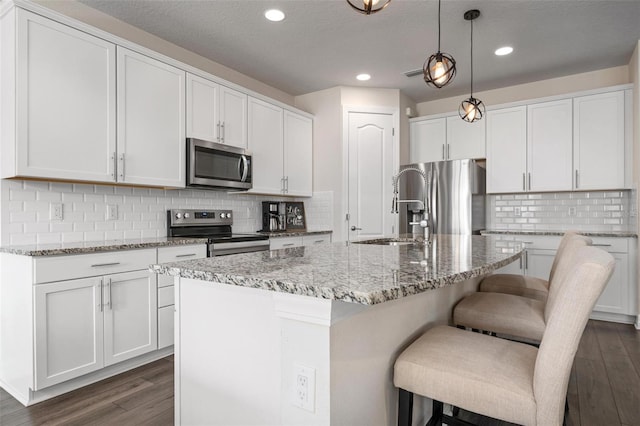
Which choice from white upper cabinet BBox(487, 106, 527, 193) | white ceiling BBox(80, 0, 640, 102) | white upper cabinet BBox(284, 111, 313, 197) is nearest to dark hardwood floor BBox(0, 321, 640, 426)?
white upper cabinet BBox(487, 106, 527, 193)

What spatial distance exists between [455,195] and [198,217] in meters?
2.82

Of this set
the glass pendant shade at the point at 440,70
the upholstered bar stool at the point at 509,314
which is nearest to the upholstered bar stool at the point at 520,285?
the upholstered bar stool at the point at 509,314

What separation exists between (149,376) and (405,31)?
3.32 m

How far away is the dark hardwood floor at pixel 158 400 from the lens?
192cm

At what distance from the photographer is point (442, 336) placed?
1310 mm

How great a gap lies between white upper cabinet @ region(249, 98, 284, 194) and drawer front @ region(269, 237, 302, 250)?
22.7 inches

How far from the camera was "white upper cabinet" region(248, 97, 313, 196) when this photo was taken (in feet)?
12.8

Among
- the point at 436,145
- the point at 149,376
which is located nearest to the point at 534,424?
the point at 149,376

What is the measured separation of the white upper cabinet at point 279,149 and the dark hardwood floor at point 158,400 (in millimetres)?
2065

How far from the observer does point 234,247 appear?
3.18 meters

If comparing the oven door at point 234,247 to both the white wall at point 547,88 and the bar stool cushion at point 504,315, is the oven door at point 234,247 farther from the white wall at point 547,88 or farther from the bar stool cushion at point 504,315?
the white wall at point 547,88

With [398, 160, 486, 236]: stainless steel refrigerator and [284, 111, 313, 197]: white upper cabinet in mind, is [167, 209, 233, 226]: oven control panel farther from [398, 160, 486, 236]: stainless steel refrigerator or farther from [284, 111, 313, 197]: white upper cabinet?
[398, 160, 486, 236]: stainless steel refrigerator

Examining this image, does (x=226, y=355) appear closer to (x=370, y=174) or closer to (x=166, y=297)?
(x=166, y=297)

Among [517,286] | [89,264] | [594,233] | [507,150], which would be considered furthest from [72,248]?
[594,233]
